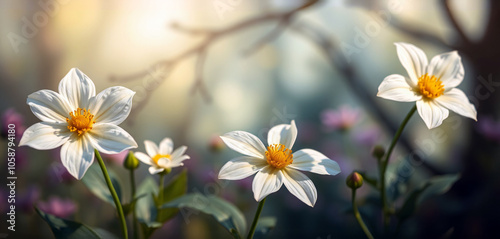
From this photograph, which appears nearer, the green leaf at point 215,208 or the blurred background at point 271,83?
the green leaf at point 215,208

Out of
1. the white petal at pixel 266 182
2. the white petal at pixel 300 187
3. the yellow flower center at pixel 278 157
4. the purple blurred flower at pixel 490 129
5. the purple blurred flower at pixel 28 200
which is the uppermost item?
the yellow flower center at pixel 278 157

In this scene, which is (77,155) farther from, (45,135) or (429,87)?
(429,87)

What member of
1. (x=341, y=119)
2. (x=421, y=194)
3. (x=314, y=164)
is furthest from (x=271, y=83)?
(x=314, y=164)

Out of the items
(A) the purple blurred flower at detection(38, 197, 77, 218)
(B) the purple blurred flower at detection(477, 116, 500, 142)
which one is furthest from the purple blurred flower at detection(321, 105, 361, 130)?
(A) the purple blurred flower at detection(38, 197, 77, 218)

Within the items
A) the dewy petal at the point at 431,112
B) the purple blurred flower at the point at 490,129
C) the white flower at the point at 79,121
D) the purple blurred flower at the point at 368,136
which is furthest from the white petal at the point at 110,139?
the purple blurred flower at the point at 490,129

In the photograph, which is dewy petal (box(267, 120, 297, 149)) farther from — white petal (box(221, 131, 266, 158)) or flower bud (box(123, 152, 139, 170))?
flower bud (box(123, 152, 139, 170))

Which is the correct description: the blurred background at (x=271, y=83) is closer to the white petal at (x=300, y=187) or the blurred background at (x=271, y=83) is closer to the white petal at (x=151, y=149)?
the white petal at (x=151, y=149)

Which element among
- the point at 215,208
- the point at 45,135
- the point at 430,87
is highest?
the point at 45,135

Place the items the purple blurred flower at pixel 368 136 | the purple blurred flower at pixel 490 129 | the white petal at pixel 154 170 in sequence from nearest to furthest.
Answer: the white petal at pixel 154 170 < the purple blurred flower at pixel 490 129 < the purple blurred flower at pixel 368 136
